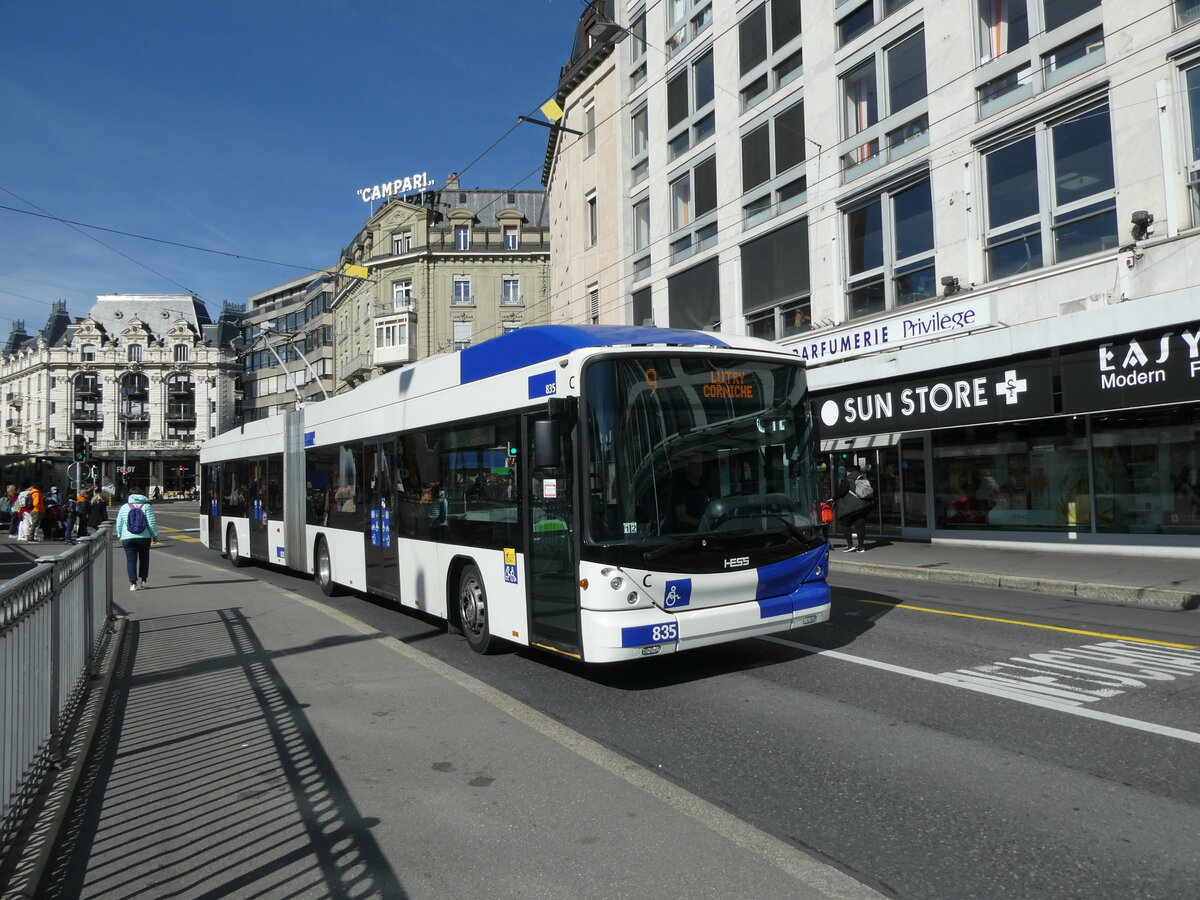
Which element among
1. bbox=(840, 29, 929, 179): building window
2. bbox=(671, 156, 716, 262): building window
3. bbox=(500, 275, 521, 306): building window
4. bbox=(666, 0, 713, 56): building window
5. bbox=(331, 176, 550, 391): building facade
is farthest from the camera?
bbox=(500, 275, 521, 306): building window

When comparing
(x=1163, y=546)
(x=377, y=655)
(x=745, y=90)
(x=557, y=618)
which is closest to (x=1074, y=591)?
(x=1163, y=546)

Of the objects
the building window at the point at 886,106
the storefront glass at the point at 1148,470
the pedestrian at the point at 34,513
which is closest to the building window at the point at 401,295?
the pedestrian at the point at 34,513

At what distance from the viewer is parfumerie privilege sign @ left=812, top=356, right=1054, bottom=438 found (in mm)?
15305

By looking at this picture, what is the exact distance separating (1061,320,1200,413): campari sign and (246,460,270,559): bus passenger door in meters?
13.8

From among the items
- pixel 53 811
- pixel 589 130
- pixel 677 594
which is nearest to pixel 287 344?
pixel 589 130

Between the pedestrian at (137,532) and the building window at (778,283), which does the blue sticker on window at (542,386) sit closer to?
the pedestrian at (137,532)

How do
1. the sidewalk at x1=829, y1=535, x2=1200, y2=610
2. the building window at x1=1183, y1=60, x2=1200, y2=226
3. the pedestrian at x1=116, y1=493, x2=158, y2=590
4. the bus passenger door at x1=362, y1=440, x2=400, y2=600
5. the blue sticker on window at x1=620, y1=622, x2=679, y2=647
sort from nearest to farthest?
1. the blue sticker on window at x1=620, y1=622, x2=679, y2=647
2. the bus passenger door at x1=362, y1=440, x2=400, y2=600
3. the sidewalk at x1=829, y1=535, x2=1200, y2=610
4. the pedestrian at x1=116, y1=493, x2=158, y2=590
5. the building window at x1=1183, y1=60, x2=1200, y2=226

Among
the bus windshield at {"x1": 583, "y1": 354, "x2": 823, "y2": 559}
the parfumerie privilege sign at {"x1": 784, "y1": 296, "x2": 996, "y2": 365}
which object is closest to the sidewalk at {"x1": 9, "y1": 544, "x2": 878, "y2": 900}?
the bus windshield at {"x1": 583, "y1": 354, "x2": 823, "y2": 559}

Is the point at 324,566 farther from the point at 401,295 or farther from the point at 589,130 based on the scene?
the point at 401,295

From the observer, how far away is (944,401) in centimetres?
1689

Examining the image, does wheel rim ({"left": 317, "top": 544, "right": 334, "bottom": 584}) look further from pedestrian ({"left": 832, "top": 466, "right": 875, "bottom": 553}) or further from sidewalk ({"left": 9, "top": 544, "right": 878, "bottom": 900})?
pedestrian ({"left": 832, "top": 466, "right": 875, "bottom": 553})

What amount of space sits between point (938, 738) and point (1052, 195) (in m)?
13.5

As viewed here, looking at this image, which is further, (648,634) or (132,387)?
(132,387)

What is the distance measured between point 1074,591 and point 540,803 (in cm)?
992
